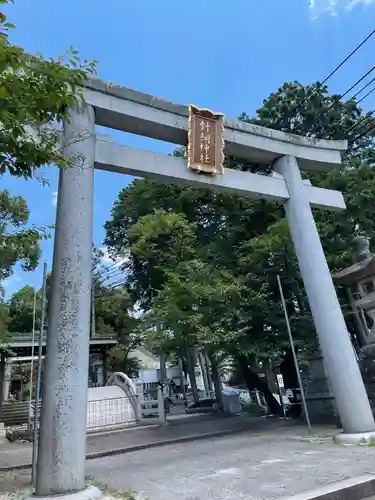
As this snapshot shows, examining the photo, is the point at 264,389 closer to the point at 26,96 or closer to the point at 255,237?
the point at 255,237

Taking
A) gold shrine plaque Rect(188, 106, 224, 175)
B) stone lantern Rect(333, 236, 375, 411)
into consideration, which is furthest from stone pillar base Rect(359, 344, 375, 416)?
gold shrine plaque Rect(188, 106, 224, 175)

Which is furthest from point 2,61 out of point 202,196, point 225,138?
point 202,196

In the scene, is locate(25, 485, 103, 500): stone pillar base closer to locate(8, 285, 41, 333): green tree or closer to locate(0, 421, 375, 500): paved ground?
locate(0, 421, 375, 500): paved ground

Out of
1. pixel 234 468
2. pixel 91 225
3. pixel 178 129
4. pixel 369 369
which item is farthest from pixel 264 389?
pixel 91 225

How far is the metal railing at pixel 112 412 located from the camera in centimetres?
1154

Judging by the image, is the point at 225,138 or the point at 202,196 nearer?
the point at 225,138

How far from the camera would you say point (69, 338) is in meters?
4.52

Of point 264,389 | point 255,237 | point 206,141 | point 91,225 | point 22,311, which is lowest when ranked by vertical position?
point 264,389

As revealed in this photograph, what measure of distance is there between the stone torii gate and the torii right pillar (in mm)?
16

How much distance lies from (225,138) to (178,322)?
185 inches

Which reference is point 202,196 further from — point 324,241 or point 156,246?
point 324,241

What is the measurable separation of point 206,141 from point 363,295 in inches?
203

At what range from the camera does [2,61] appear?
8.01ft

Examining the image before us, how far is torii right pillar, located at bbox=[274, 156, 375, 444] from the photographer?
6246mm
